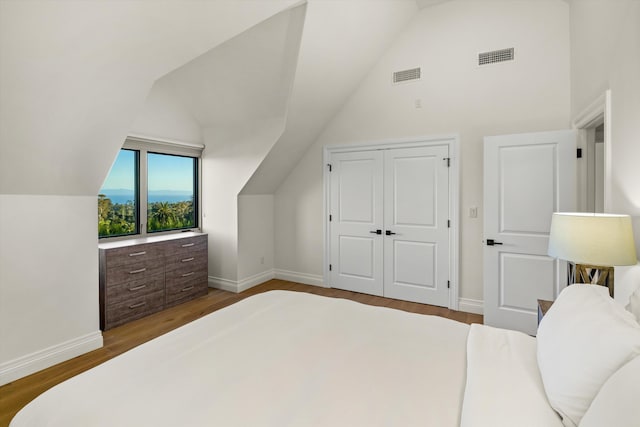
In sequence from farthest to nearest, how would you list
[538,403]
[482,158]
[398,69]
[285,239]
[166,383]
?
1. [285,239]
2. [398,69]
3. [482,158]
4. [166,383]
5. [538,403]

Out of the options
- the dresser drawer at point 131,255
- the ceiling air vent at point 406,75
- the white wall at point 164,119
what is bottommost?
the dresser drawer at point 131,255

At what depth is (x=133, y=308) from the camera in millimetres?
3459

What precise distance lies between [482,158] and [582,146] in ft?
2.79

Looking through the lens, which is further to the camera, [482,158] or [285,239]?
[285,239]

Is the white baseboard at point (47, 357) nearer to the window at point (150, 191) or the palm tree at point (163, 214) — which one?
the window at point (150, 191)

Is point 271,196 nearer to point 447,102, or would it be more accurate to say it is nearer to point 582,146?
point 447,102

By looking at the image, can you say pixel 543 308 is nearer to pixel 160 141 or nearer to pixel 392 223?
pixel 392 223

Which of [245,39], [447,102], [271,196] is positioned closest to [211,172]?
[271,196]

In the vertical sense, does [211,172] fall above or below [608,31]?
below

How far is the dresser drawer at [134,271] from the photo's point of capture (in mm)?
3258

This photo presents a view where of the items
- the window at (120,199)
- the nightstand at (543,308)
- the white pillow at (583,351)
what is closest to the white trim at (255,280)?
the window at (120,199)

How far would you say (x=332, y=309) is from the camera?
206cm

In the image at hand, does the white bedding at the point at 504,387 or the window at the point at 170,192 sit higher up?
the window at the point at 170,192

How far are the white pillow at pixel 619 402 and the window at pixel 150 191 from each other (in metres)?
4.22
